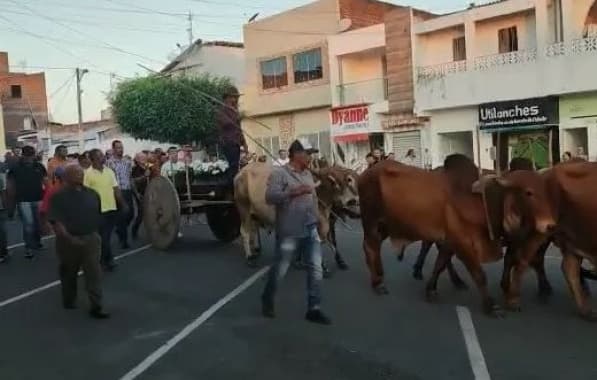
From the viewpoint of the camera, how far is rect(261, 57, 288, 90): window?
3516cm

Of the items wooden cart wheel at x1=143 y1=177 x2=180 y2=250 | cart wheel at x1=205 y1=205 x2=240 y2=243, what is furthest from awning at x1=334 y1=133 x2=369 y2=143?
wooden cart wheel at x1=143 y1=177 x2=180 y2=250

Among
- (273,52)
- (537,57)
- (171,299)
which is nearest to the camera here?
(171,299)

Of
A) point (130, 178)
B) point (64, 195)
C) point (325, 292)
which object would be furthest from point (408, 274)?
point (130, 178)

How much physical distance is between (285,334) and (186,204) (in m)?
5.66

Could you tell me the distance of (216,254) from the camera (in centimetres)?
1162

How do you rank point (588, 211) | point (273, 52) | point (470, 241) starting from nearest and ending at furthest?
1. point (588, 211)
2. point (470, 241)
3. point (273, 52)

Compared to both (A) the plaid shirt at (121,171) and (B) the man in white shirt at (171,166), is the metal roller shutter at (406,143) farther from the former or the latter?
(A) the plaid shirt at (121,171)

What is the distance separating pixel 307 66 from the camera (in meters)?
34.0

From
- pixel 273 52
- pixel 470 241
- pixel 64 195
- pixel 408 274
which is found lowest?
pixel 408 274

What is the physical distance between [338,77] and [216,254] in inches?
848

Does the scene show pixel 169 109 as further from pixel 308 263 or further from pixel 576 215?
pixel 576 215

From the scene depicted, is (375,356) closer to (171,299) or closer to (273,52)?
(171,299)

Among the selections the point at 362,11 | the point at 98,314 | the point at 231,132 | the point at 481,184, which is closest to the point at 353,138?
the point at 362,11

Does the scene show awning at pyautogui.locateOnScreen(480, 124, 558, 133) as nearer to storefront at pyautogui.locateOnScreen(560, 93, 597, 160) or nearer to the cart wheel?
storefront at pyautogui.locateOnScreen(560, 93, 597, 160)
